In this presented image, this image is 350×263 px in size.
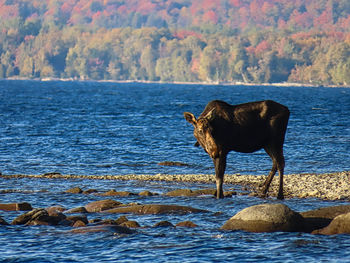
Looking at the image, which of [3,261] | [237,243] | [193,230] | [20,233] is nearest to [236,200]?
[193,230]

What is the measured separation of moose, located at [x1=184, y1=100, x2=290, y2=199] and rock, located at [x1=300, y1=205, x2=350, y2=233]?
3777 mm

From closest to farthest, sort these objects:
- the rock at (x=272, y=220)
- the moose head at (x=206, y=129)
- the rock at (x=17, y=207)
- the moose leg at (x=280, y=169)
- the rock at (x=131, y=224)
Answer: the rock at (x=272, y=220) → the rock at (x=131, y=224) → the moose head at (x=206, y=129) → the rock at (x=17, y=207) → the moose leg at (x=280, y=169)

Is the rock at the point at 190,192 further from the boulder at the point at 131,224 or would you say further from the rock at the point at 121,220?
the boulder at the point at 131,224

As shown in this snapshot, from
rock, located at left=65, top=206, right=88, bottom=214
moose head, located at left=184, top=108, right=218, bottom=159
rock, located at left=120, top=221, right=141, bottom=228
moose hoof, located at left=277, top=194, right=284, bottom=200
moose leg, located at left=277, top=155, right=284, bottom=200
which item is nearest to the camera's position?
rock, located at left=120, top=221, right=141, bottom=228

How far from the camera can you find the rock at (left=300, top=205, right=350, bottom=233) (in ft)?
56.5

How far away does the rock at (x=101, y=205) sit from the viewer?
20.7m

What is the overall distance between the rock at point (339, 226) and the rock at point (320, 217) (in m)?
0.40

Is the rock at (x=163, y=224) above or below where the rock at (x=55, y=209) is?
Answer: above

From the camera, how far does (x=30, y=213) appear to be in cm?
1883

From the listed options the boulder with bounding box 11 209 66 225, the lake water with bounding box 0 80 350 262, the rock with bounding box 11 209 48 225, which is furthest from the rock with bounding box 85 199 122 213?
the rock with bounding box 11 209 48 225

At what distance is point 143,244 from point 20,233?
132 inches

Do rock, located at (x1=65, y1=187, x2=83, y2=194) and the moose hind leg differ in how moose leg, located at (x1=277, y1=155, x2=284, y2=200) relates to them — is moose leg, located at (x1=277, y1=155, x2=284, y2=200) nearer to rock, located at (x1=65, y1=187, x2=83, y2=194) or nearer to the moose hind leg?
the moose hind leg

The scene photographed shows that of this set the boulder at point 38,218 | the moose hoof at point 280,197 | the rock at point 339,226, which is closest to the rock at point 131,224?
the boulder at point 38,218

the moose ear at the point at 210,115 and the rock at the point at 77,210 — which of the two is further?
the moose ear at the point at 210,115
